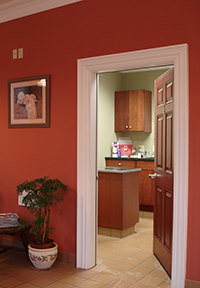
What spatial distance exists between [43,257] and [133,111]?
13.0ft

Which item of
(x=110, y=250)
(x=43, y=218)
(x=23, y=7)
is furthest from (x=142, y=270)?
(x=23, y=7)

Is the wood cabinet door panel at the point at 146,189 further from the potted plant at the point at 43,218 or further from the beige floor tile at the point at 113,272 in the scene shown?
the potted plant at the point at 43,218

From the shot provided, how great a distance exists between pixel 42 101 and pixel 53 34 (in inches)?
30.3

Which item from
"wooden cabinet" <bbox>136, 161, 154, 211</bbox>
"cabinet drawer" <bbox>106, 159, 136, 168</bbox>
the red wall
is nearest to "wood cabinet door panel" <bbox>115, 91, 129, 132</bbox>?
"cabinet drawer" <bbox>106, 159, 136, 168</bbox>

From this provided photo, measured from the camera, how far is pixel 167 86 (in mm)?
3354

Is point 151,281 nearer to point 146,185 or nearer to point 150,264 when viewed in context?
point 150,264

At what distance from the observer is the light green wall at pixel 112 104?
21.2ft

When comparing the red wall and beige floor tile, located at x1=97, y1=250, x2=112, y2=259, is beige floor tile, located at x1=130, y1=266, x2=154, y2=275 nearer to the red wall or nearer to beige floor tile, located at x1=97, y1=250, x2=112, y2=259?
beige floor tile, located at x1=97, y1=250, x2=112, y2=259

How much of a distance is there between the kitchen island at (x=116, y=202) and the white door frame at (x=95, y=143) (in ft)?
3.50

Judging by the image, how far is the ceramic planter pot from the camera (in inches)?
129

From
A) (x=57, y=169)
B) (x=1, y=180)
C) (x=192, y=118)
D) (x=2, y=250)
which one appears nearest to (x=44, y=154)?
(x=57, y=169)

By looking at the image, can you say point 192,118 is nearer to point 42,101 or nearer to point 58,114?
point 58,114

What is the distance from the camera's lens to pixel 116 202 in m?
4.51

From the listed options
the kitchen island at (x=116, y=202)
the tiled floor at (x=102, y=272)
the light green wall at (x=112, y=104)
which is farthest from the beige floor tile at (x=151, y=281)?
the light green wall at (x=112, y=104)
